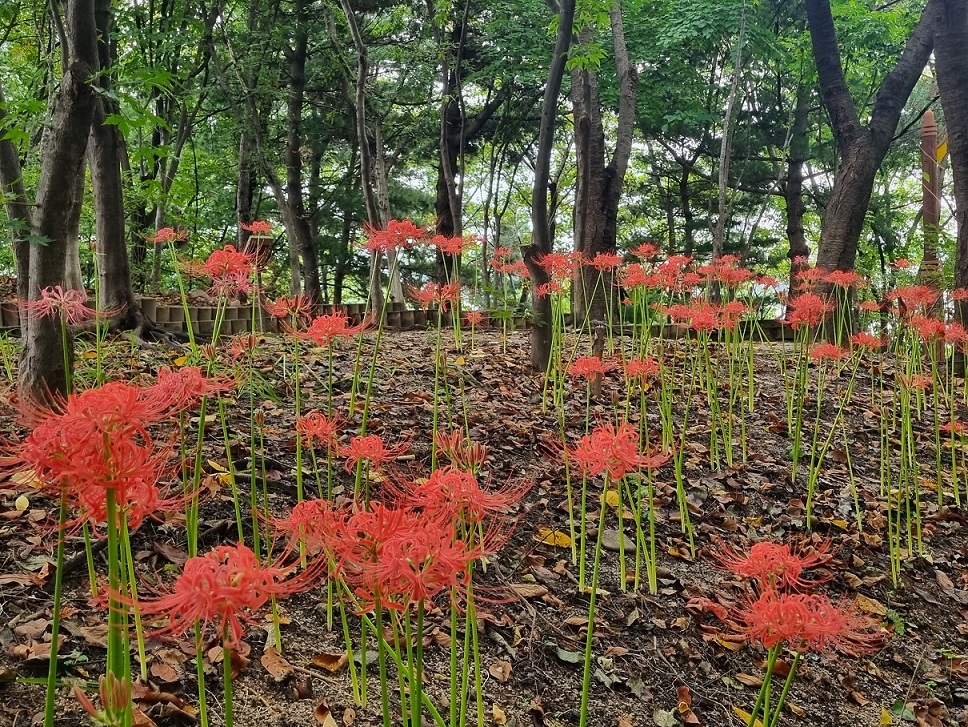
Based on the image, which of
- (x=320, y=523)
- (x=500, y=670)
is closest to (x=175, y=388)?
(x=320, y=523)

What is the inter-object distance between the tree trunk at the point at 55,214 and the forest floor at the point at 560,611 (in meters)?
0.23

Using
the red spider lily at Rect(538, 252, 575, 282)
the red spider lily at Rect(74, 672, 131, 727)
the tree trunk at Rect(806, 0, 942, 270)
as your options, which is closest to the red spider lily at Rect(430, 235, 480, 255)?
the red spider lily at Rect(538, 252, 575, 282)

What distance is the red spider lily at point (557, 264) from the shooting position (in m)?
4.43

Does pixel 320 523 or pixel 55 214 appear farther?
pixel 55 214

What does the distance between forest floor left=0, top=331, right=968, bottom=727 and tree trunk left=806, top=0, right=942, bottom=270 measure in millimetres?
3159

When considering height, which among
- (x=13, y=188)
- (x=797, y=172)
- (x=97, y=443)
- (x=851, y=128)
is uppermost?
(x=797, y=172)

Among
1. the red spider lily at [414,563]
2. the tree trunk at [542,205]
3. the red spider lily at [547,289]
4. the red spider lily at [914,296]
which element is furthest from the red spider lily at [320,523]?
the red spider lily at [914,296]

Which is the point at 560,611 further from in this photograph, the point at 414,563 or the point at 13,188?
the point at 13,188

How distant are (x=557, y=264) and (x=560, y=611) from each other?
2.50 meters

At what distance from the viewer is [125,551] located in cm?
137

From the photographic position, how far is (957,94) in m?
6.13

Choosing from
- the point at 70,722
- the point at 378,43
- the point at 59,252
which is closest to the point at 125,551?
the point at 70,722

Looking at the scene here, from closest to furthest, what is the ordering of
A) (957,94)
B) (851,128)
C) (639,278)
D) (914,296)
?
(639,278) → (914,296) → (957,94) → (851,128)

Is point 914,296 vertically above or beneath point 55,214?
beneath
